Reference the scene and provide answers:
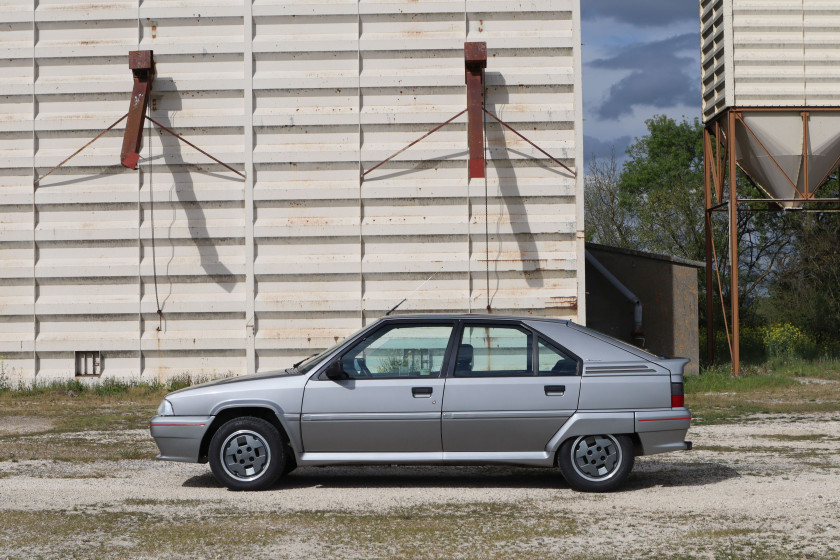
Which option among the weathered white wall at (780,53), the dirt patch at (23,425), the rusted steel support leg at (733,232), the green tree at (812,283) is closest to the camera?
the dirt patch at (23,425)

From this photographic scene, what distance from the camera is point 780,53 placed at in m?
19.2

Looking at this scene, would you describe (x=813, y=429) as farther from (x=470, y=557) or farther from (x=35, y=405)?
(x=35, y=405)

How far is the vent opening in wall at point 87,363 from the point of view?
16.7 metres

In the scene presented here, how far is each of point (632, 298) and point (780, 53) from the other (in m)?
5.44

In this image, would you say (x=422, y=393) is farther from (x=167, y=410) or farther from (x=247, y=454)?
(x=167, y=410)

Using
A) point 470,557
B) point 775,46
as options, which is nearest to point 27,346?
point 470,557

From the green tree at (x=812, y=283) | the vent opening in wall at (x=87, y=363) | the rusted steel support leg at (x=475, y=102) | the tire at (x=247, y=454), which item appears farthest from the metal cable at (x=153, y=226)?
the green tree at (x=812, y=283)

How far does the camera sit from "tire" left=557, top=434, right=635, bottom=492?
27.0 feet

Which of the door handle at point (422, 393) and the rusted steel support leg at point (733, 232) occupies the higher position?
the rusted steel support leg at point (733, 232)

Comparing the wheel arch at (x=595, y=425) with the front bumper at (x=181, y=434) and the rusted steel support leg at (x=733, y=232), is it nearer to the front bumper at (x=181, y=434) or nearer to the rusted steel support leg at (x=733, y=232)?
the front bumper at (x=181, y=434)

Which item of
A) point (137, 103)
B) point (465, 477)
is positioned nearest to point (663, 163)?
point (137, 103)

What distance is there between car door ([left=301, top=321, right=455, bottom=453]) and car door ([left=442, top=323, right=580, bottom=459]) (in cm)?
15

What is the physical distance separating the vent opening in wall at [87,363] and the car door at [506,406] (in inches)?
398

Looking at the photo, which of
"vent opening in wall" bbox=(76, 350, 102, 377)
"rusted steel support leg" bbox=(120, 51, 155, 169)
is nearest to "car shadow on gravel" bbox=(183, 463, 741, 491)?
"rusted steel support leg" bbox=(120, 51, 155, 169)
